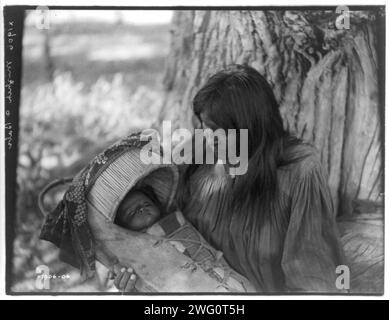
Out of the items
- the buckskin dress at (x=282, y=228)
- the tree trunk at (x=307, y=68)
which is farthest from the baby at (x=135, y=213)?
the tree trunk at (x=307, y=68)

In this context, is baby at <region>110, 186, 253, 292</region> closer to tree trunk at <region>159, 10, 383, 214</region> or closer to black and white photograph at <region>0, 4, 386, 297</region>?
black and white photograph at <region>0, 4, 386, 297</region>

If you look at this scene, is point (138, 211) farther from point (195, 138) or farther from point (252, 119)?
point (252, 119)

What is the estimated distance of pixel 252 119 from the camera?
2240 millimetres

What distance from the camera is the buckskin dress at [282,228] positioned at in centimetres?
226

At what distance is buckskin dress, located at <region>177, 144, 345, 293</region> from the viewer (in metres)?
2.26

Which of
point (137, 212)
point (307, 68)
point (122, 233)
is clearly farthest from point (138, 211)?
point (307, 68)

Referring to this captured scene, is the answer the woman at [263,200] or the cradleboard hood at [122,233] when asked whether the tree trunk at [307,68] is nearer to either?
the woman at [263,200]

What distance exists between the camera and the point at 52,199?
2.35m

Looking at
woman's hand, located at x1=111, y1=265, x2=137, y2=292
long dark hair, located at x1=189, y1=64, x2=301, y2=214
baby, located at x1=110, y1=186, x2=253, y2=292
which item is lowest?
woman's hand, located at x1=111, y1=265, x2=137, y2=292

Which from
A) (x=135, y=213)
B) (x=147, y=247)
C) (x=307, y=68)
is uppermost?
(x=307, y=68)

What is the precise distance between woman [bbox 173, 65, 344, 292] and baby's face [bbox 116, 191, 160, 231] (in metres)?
0.13

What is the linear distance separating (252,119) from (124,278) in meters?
0.83

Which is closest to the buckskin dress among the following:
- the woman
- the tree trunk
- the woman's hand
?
the woman

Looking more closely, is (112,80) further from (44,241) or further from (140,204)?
(44,241)
